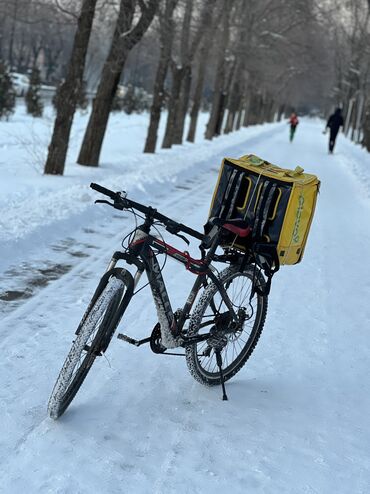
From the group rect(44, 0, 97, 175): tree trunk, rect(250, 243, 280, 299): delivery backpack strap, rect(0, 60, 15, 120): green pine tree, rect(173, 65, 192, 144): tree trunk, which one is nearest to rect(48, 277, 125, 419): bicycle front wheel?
rect(250, 243, 280, 299): delivery backpack strap

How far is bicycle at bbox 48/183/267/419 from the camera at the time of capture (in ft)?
12.6

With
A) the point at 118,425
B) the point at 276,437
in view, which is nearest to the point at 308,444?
the point at 276,437

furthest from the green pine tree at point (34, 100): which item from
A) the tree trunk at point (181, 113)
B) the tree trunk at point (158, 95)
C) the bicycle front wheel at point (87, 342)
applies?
the bicycle front wheel at point (87, 342)

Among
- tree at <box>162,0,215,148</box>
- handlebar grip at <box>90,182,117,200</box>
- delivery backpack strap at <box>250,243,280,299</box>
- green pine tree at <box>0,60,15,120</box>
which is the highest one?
tree at <box>162,0,215,148</box>

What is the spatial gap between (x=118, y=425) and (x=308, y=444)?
45.2 inches

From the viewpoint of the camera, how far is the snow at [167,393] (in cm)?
365

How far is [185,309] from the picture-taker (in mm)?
4449

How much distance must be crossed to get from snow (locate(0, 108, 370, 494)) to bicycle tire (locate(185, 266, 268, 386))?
123mm

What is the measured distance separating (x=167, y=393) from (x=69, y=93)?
1000 cm

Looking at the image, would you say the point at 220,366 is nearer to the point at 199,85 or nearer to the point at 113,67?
the point at 113,67

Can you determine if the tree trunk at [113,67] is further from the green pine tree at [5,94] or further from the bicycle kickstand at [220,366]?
the green pine tree at [5,94]

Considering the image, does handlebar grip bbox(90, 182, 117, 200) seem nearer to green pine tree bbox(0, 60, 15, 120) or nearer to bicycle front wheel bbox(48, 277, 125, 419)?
bicycle front wheel bbox(48, 277, 125, 419)

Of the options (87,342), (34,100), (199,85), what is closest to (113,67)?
(87,342)

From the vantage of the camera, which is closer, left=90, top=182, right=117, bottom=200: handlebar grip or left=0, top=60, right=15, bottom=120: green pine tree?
left=90, top=182, right=117, bottom=200: handlebar grip
